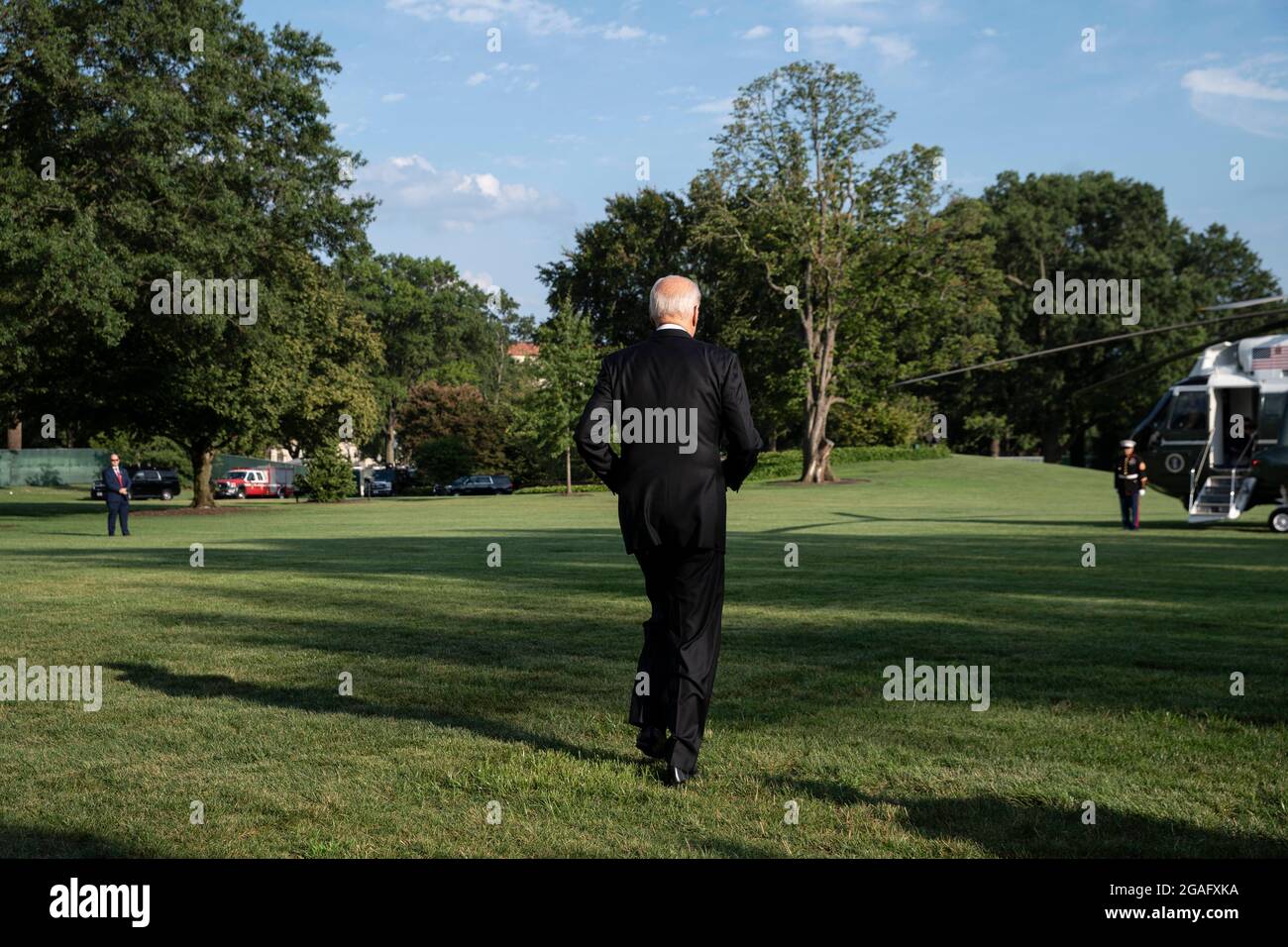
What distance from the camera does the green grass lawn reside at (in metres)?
4.96

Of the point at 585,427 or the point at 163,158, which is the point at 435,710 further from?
the point at 163,158

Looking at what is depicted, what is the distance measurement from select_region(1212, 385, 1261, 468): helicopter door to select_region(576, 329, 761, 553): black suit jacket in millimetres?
26370

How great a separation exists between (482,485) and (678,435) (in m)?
74.1

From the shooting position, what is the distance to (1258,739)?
21.0ft

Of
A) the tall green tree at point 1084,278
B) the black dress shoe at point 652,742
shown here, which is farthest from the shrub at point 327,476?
the black dress shoe at point 652,742

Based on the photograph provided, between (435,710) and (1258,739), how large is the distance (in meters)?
4.62

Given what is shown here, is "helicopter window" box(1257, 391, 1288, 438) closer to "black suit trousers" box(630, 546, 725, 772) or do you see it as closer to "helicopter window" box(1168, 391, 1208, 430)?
"helicopter window" box(1168, 391, 1208, 430)

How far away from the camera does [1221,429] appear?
28797 millimetres

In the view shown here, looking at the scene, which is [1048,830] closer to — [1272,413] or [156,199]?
[1272,413]

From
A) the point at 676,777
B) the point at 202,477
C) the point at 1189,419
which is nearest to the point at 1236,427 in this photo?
the point at 1189,419

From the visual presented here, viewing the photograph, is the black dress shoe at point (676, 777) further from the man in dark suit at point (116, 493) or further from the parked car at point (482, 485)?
the parked car at point (482, 485)

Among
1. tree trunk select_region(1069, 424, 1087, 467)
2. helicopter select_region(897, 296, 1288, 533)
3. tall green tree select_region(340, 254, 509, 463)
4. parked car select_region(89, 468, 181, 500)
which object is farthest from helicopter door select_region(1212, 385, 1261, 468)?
tall green tree select_region(340, 254, 509, 463)
